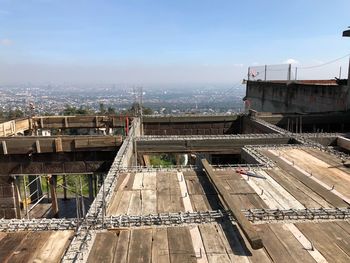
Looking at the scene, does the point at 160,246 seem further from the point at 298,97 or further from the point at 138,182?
the point at 298,97

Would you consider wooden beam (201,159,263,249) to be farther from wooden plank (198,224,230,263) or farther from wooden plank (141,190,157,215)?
wooden plank (141,190,157,215)

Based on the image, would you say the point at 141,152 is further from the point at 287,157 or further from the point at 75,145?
the point at 287,157

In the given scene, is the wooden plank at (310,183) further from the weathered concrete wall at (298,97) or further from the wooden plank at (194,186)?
the weathered concrete wall at (298,97)

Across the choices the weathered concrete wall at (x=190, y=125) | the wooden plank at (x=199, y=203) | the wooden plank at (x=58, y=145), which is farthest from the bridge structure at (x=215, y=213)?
the weathered concrete wall at (x=190, y=125)

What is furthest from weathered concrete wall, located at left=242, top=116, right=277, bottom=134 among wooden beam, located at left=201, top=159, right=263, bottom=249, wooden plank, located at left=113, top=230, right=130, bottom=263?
wooden plank, located at left=113, top=230, right=130, bottom=263

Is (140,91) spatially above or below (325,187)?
above

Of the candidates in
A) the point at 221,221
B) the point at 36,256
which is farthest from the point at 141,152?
the point at 36,256
